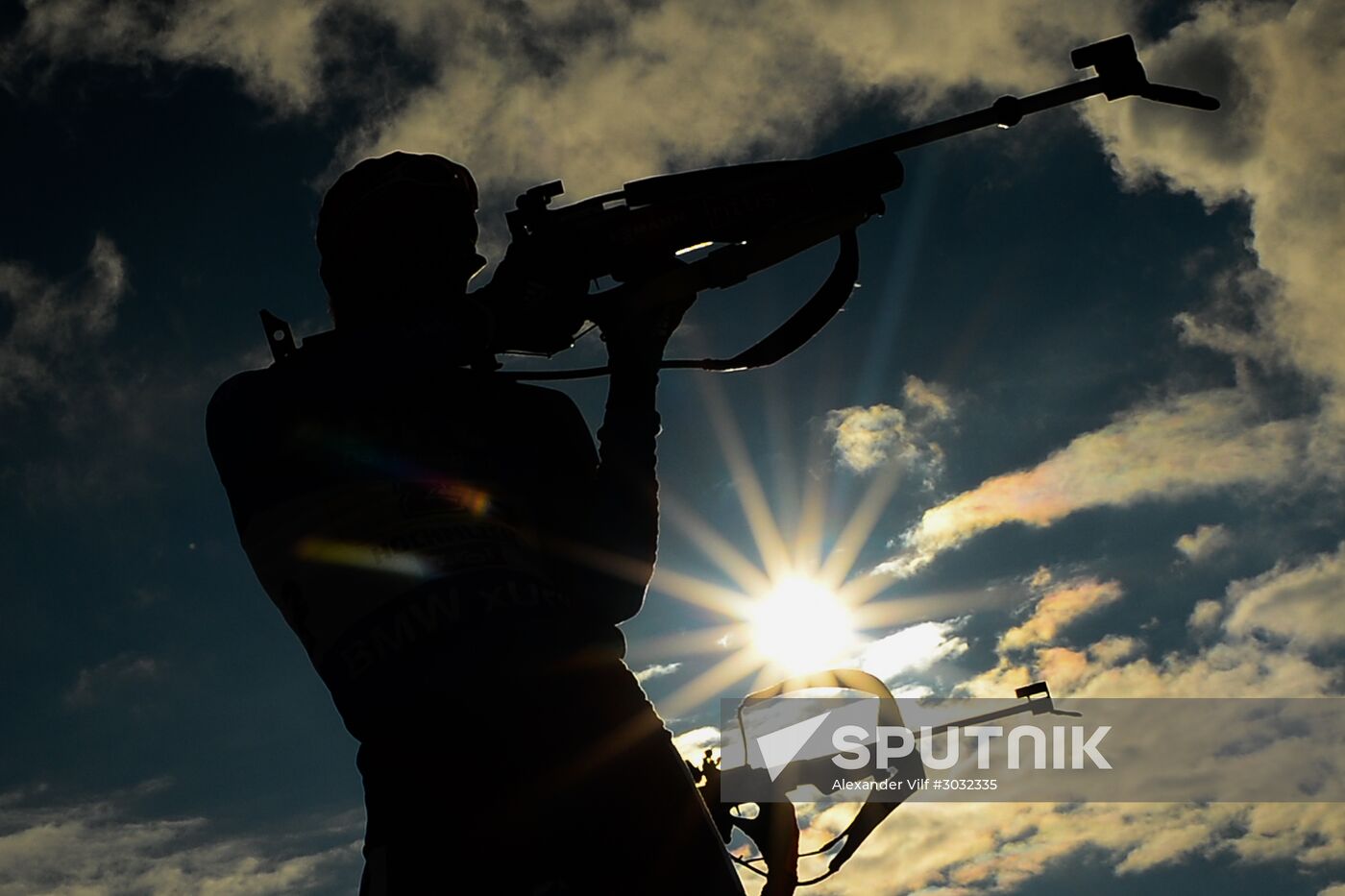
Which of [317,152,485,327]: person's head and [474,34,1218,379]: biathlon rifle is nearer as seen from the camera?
[317,152,485,327]: person's head

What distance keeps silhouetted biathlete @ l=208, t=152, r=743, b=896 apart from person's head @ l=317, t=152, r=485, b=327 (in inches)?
1.4

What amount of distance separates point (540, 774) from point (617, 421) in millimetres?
931

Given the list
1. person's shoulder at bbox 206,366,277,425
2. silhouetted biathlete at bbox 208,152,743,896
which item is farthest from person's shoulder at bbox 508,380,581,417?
person's shoulder at bbox 206,366,277,425

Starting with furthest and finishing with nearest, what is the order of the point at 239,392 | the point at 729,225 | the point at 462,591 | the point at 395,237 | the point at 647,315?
the point at 729,225 < the point at 647,315 < the point at 395,237 < the point at 239,392 < the point at 462,591

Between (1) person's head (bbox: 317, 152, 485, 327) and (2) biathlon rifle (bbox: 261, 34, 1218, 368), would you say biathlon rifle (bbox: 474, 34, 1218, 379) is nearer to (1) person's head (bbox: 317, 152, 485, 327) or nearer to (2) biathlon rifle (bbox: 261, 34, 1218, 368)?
(2) biathlon rifle (bbox: 261, 34, 1218, 368)

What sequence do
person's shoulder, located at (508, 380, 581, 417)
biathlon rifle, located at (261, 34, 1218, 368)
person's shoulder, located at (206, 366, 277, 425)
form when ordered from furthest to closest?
biathlon rifle, located at (261, 34, 1218, 368)
person's shoulder, located at (508, 380, 581, 417)
person's shoulder, located at (206, 366, 277, 425)

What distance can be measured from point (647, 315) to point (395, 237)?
0.73 metres

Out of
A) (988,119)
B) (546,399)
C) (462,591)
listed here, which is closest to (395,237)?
(546,399)

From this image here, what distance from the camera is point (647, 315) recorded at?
2961mm

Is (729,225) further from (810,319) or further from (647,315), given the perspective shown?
(647,315)

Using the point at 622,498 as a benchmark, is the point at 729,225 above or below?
above

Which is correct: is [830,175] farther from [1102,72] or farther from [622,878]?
[622,878]

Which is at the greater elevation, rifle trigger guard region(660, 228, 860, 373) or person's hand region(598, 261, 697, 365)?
rifle trigger guard region(660, 228, 860, 373)

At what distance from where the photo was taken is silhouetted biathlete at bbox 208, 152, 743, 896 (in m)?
1.86
